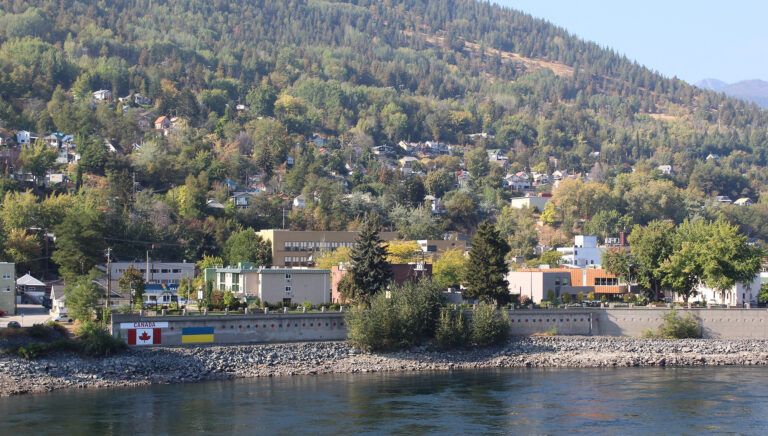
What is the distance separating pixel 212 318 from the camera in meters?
53.0

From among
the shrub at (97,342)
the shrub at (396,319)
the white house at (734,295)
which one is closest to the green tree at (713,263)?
the white house at (734,295)

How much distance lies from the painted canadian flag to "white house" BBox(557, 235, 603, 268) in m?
47.5

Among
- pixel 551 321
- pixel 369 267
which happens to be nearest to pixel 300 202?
pixel 369 267

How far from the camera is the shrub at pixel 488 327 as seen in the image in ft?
181

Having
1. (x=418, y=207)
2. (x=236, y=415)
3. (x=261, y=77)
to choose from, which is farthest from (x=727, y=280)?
(x=261, y=77)

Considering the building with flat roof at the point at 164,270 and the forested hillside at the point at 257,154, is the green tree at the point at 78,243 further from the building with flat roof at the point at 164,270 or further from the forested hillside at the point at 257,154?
the building with flat roof at the point at 164,270

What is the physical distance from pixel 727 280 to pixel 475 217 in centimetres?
5140

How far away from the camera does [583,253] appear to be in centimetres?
9350

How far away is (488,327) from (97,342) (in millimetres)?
18477

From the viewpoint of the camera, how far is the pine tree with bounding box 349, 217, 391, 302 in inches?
2381

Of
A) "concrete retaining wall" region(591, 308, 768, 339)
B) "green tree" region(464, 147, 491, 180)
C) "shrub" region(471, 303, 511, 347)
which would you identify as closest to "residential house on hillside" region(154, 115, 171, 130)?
"green tree" region(464, 147, 491, 180)

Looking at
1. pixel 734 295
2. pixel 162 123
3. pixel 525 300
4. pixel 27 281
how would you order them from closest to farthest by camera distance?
pixel 525 300 → pixel 734 295 → pixel 27 281 → pixel 162 123

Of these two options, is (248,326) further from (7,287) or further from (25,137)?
(25,137)

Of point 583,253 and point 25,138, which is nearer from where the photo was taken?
point 583,253
